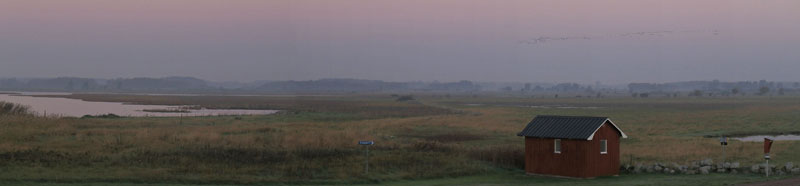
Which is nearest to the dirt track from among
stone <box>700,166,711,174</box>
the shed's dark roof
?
stone <box>700,166,711,174</box>

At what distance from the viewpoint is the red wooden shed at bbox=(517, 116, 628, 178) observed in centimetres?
3100

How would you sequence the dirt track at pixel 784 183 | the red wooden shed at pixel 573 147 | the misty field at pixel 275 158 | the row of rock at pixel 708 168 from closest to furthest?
1. the dirt track at pixel 784 183
2. the misty field at pixel 275 158
3. the row of rock at pixel 708 168
4. the red wooden shed at pixel 573 147

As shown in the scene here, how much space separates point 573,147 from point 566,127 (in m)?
1.07

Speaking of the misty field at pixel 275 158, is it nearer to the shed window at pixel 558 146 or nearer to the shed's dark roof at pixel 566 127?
the shed window at pixel 558 146

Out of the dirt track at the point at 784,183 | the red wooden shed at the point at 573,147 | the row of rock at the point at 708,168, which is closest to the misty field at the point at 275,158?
the red wooden shed at the point at 573,147

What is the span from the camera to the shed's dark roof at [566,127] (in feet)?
102

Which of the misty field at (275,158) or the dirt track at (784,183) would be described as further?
the misty field at (275,158)

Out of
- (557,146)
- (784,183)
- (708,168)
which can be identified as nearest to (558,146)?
(557,146)

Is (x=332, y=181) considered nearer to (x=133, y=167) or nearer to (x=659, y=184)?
(x=133, y=167)

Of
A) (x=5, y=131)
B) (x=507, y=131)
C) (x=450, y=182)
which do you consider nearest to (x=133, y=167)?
(x=450, y=182)

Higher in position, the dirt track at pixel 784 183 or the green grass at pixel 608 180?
the dirt track at pixel 784 183

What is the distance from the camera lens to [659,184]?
27.2 m

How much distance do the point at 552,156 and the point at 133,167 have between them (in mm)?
17263

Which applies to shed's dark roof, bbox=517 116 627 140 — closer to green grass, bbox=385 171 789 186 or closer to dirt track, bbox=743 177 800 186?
green grass, bbox=385 171 789 186
